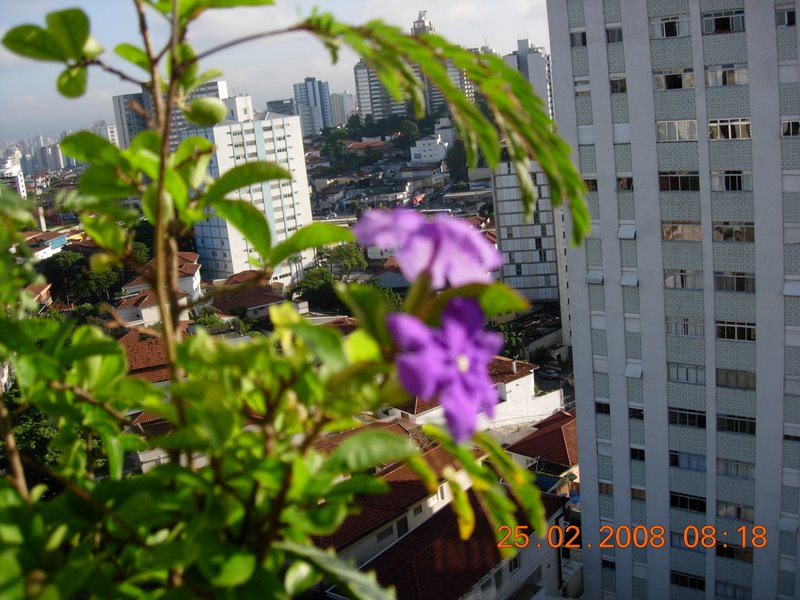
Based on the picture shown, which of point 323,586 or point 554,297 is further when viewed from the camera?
point 554,297

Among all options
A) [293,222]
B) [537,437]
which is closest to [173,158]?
[537,437]

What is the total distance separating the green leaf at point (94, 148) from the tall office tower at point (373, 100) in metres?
59.3

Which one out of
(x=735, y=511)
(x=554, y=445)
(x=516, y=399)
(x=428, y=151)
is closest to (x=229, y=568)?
(x=735, y=511)

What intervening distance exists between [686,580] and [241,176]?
1014 centimetres

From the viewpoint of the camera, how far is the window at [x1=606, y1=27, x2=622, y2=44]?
30.7ft

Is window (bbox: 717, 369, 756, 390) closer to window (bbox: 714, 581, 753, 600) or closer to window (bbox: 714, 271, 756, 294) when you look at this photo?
window (bbox: 714, 271, 756, 294)

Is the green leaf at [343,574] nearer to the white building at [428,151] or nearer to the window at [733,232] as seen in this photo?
the window at [733,232]

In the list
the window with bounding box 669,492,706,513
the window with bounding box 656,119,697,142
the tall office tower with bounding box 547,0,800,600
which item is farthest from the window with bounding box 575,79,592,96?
the window with bounding box 669,492,706,513

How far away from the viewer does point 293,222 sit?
3369 centimetres

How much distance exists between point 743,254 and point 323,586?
Answer: 580 centimetres

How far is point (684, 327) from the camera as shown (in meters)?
9.33

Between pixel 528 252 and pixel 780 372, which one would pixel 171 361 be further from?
pixel 528 252

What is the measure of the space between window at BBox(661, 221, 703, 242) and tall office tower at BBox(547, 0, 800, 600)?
0.02 metres
